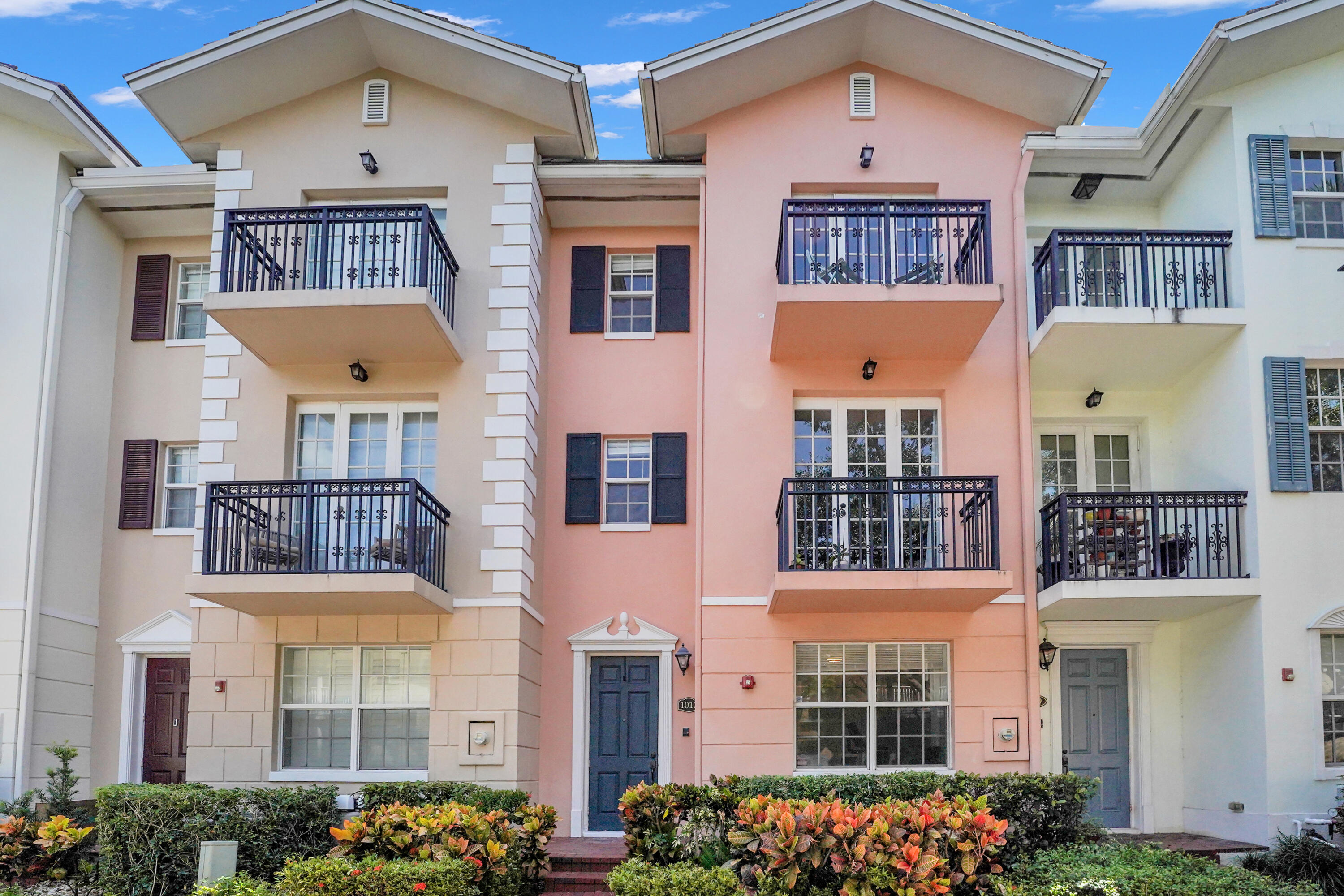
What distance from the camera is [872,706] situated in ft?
44.7

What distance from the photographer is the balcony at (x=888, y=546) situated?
1265cm

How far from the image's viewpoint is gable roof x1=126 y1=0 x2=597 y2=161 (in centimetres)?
1377

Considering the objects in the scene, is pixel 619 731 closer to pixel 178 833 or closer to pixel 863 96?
pixel 178 833

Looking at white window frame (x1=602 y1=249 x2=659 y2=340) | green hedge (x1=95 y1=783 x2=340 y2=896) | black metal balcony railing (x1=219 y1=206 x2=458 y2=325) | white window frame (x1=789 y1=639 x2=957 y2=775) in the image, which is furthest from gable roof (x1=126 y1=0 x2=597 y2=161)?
green hedge (x1=95 y1=783 x2=340 y2=896)

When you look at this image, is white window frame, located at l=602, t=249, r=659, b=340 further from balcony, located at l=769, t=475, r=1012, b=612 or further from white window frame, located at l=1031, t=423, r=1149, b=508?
white window frame, located at l=1031, t=423, r=1149, b=508

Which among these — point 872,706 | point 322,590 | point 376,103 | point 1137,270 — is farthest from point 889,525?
point 376,103

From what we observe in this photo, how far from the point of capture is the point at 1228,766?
43.0ft

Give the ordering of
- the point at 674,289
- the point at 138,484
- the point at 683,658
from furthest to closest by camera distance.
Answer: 1. the point at 138,484
2. the point at 674,289
3. the point at 683,658

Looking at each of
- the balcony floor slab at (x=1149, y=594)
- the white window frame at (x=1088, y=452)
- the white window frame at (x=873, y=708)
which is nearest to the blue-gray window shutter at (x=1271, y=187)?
the white window frame at (x=1088, y=452)

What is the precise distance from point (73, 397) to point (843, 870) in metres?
10.9

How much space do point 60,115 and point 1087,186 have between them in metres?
12.2

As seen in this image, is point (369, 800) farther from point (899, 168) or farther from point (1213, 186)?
point (1213, 186)

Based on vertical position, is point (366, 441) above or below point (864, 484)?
above

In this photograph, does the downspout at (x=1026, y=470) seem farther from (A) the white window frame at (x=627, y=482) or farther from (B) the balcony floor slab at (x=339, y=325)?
(B) the balcony floor slab at (x=339, y=325)
